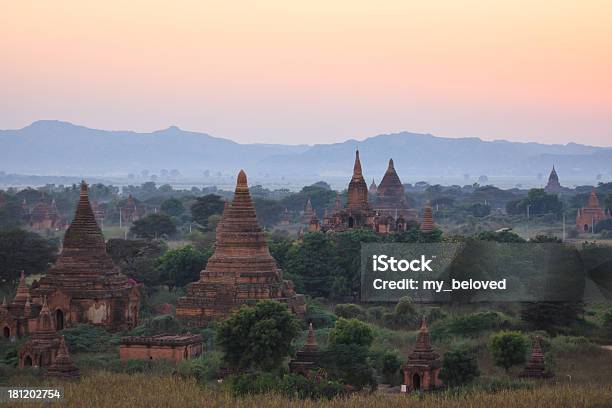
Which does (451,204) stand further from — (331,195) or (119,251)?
(119,251)

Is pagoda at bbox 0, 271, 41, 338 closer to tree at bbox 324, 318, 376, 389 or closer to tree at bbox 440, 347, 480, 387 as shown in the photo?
tree at bbox 324, 318, 376, 389

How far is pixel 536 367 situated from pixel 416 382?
147 inches

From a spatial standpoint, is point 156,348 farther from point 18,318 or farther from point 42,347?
point 18,318

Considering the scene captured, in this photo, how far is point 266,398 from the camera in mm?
34938

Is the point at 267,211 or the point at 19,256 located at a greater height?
the point at 267,211

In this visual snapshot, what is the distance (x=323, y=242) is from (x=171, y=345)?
20948 mm

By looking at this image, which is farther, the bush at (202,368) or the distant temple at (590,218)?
the distant temple at (590,218)

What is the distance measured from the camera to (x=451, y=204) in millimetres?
157500

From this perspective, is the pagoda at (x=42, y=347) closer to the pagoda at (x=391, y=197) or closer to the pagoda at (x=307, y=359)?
the pagoda at (x=307, y=359)

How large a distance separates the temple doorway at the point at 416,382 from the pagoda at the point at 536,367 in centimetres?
332

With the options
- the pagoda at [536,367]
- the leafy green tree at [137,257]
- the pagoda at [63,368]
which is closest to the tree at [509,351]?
the pagoda at [536,367]

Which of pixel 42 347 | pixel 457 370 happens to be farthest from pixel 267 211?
pixel 457 370

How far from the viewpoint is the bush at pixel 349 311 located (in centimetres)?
5300

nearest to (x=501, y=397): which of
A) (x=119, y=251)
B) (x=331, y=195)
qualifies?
(x=119, y=251)
